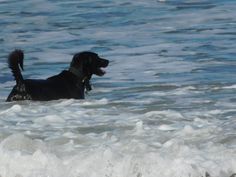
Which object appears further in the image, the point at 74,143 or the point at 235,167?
the point at 74,143

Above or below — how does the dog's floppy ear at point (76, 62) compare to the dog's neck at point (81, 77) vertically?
above

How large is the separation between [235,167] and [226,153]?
1.01 feet

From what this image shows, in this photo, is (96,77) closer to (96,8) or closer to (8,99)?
(8,99)

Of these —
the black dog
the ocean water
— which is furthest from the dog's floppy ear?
the ocean water

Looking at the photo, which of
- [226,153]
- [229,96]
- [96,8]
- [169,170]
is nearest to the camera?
[169,170]

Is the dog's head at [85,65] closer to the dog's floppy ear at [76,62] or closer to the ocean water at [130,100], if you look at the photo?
the dog's floppy ear at [76,62]

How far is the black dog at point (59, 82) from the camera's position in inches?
343

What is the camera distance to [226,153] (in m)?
6.15

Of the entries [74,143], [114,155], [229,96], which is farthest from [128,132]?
[229,96]

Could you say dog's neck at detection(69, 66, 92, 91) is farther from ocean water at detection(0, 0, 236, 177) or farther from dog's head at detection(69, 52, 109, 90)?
ocean water at detection(0, 0, 236, 177)

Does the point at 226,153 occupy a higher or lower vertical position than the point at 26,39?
higher

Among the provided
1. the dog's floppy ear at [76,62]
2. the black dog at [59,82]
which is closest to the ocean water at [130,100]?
the black dog at [59,82]

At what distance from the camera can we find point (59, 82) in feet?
30.9

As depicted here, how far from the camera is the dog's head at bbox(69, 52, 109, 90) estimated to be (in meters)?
9.76
